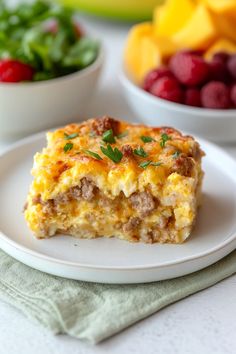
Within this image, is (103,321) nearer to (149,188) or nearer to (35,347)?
(35,347)

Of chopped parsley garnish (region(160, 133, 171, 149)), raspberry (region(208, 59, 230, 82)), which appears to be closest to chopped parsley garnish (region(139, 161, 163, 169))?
chopped parsley garnish (region(160, 133, 171, 149))

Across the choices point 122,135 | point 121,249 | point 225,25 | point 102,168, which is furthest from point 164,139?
point 225,25

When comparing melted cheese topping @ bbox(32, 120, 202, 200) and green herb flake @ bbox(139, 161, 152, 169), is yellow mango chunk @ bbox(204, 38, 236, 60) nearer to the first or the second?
melted cheese topping @ bbox(32, 120, 202, 200)

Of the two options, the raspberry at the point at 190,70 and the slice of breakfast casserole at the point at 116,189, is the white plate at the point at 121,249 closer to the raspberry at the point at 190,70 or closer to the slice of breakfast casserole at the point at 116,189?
the slice of breakfast casserole at the point at 116,189

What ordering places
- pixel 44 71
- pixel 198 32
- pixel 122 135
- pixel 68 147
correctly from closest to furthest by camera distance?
1. pixel 68 147
2. pixel 122 135
3. pixel 44 71
4. pixel 198 32

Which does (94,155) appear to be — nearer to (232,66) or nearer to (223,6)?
(232,66)

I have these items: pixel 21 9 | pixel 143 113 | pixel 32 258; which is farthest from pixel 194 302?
pixel 21 9
